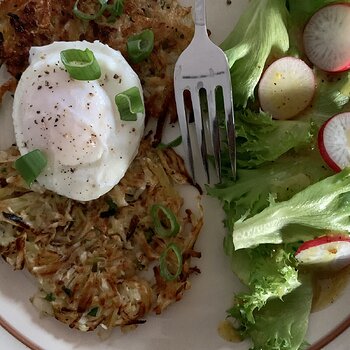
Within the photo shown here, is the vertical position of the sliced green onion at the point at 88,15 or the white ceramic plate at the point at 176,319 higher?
the sliced green onion at the point at 88,15

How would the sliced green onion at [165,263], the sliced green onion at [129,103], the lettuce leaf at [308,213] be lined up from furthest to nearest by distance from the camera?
the sliced green onion at [165,263] → the sliced green onion at [129,103] → the lettuce leaf at [308,213]

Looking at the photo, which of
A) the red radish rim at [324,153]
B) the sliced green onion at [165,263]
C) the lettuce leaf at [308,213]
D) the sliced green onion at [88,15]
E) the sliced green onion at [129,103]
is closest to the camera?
the lettuce leaf at [308,213]

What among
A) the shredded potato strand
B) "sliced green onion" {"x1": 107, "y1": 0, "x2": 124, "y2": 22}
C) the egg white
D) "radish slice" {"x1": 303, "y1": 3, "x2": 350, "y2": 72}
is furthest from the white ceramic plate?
"sliced green onion" {"x1": 107, "y1": 0, "x2": 124, "y2": 22}

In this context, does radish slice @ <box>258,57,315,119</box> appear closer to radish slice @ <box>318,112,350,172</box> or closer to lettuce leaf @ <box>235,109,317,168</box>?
lettuce leaf @ <box>235,109,317,168</box>

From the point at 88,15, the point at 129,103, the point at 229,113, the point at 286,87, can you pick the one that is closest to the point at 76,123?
the point at 129,103

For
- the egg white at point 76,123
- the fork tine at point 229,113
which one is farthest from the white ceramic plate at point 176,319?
the egg white at point 76,123

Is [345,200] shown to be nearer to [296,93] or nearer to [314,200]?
[314,200]

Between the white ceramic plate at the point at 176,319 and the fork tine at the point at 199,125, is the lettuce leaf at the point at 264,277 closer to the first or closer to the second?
the white ceramic plate at the point at 176,319
